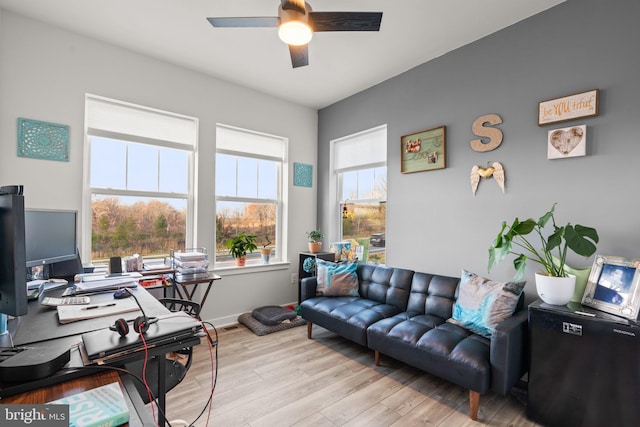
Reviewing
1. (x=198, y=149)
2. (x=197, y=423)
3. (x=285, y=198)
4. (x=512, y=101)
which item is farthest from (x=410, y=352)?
(x=198, y=149)

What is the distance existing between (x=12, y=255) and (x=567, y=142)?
10.4 feet

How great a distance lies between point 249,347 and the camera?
9.80 feet

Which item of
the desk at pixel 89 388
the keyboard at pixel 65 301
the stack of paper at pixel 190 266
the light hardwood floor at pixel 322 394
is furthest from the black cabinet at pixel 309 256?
the desk at pixel 89 388

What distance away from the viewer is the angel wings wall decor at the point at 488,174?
8.47ft

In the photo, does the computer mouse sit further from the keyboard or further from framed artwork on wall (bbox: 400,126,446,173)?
framed artwork on wall (bbox: 400,126,446,173)

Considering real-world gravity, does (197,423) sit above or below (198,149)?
below

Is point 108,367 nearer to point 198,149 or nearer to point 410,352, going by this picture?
point 410,352

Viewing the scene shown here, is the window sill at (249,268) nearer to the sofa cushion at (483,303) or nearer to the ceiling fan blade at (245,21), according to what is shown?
the sofa cushion at (483,303)

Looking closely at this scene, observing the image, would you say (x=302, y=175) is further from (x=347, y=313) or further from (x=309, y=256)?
(x=347, y=313)

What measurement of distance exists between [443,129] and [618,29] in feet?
4.32

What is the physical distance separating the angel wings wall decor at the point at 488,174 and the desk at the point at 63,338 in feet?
8.59

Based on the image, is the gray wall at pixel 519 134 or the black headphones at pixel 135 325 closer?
the black headphones at pixel 135 325

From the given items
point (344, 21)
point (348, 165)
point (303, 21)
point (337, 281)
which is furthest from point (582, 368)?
point (348, 165)

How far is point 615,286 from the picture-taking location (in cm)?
181
